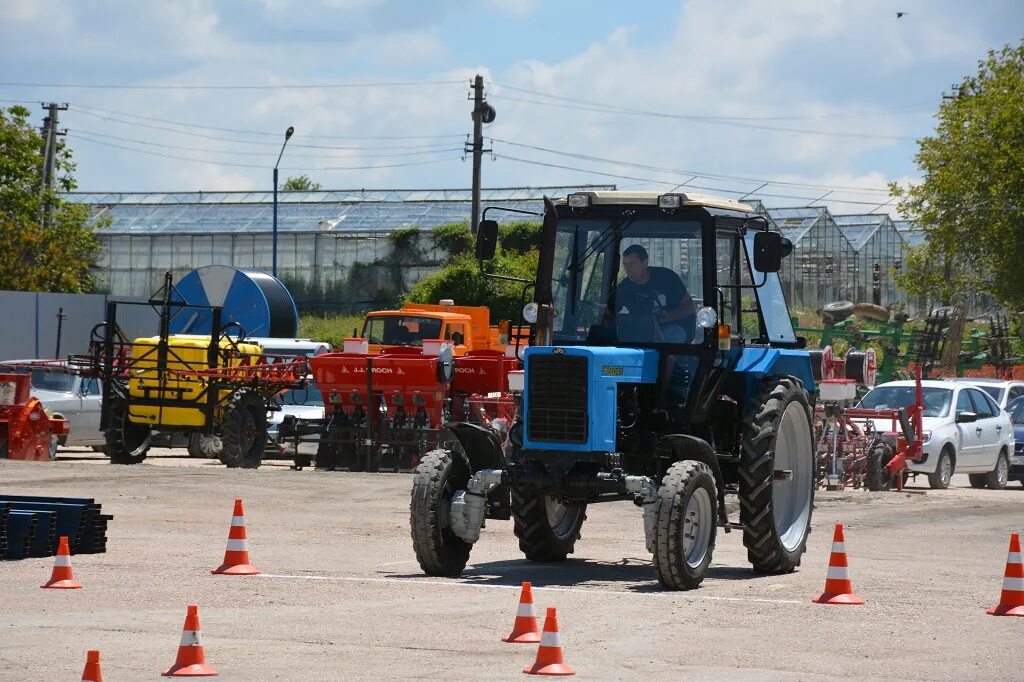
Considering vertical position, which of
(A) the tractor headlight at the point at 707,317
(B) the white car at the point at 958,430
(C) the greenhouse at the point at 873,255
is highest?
(C) the greenhouse at the point at 873,255

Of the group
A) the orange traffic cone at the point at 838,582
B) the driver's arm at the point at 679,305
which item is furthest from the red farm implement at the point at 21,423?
the orange traffic cone at the point at 838,582

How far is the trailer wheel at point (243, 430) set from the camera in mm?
26281

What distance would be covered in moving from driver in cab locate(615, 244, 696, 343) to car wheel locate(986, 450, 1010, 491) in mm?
15408

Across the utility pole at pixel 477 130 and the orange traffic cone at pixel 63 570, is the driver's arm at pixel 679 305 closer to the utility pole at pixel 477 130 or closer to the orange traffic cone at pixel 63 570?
the orange traffic cone at pixel 63 570

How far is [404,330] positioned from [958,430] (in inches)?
398

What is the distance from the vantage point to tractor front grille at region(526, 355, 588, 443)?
12.1 m

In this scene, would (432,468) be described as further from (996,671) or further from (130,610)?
(996,671)

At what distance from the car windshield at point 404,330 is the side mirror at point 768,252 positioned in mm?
17600

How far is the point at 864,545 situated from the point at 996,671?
24.2ft

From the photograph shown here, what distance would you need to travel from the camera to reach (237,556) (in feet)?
42.3

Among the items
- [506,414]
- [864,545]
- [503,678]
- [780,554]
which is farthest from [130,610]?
[506,414]

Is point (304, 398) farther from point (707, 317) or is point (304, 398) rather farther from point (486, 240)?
point (707, 317)

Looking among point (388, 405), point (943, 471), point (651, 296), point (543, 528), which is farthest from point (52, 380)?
point (651, 296)

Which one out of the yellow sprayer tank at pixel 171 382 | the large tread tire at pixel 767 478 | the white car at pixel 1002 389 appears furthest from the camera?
the white car at pixel 1002 389
